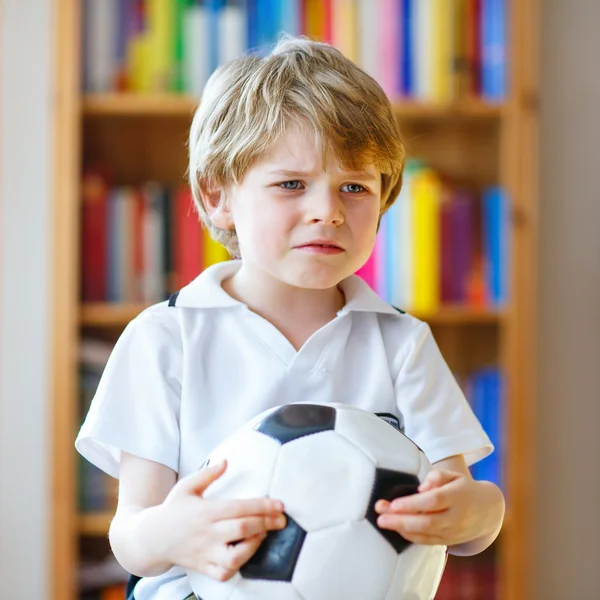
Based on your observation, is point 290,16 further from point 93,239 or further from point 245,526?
point 245,526

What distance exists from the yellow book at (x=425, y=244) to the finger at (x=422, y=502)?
1359mm

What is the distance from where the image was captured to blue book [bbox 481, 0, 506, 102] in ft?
7.29

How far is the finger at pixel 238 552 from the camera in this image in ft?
2.81

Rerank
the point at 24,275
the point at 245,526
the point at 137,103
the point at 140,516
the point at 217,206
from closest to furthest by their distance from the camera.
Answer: the point at 245,526, the point at 140,516, the point at 217,206, the point at 137,103, the point at 24,275

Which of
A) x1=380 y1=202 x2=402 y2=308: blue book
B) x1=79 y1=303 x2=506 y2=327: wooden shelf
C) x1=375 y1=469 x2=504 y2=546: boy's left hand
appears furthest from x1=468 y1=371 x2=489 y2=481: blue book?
x1=375 y1=469 x2=504 y2=546: boy's left hand

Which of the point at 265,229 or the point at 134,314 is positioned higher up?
the point at 265,229

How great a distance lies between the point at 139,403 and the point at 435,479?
14.6 inches

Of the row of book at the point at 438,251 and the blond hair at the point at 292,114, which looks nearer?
the blond hair at the point at 292,114

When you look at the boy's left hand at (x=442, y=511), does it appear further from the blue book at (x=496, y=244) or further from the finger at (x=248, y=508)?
the blue book at (x=496, y=244)

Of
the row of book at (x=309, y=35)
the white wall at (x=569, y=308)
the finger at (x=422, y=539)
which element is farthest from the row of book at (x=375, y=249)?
the finger at (x=422, y=539)

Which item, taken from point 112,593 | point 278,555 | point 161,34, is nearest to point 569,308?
point 161,34

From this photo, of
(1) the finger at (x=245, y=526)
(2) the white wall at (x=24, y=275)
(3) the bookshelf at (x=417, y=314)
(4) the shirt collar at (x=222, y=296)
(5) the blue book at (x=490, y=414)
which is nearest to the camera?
(1) the finger at (x=245, y=526)

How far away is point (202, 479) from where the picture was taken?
904 mm

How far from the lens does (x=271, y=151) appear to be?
104cm
